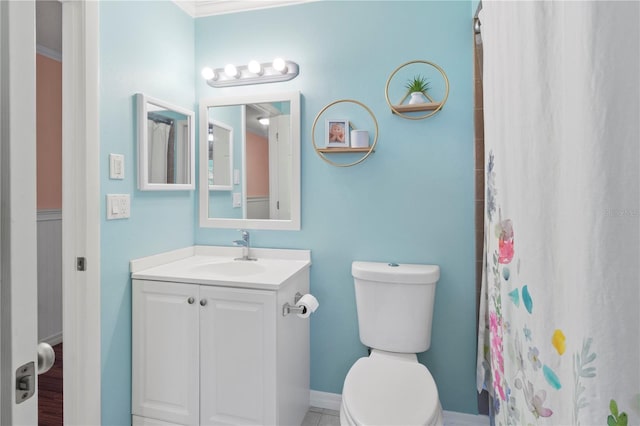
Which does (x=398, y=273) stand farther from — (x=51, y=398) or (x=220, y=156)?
(x=51, y=398)

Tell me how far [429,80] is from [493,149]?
0.94m

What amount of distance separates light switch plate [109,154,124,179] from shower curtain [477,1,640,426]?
162 cm

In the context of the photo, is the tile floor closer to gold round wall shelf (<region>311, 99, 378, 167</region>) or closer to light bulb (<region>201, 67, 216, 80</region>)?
gold round wall shelf (<region>311, 99, 378, 167</region>)

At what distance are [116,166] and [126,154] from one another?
101mm

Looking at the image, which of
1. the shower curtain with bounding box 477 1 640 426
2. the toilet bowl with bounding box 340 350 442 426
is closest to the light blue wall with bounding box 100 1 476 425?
the toilet bowl with bounding box 340 350 442 426

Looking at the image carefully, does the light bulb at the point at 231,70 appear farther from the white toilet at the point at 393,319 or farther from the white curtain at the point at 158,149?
the white toilet at the point at 393,319

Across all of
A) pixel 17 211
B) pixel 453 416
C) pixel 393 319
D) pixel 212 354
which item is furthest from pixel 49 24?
pixel 453 416

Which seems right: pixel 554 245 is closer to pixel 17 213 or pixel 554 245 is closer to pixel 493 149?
pixel 493 149

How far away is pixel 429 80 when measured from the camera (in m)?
1.89

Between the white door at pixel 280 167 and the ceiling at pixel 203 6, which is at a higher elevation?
the ceiling at pixel 203 6

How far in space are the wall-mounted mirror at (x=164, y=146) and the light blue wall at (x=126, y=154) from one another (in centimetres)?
5

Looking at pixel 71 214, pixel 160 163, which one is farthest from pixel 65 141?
pixel 160 163

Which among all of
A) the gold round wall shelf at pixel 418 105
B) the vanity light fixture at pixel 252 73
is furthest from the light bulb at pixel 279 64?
the gold round wall shelf at pixel 418 105

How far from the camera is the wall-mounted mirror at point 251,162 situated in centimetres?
209
